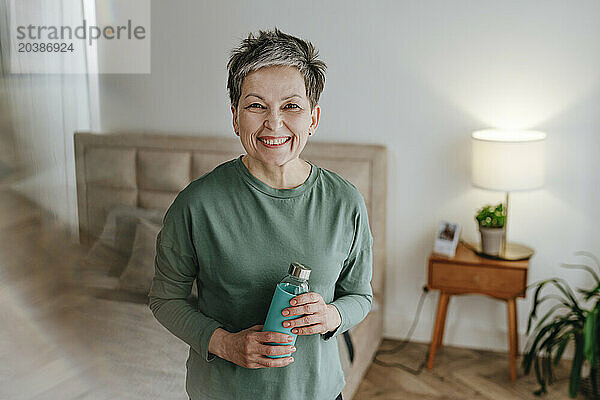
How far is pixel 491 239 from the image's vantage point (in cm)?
216

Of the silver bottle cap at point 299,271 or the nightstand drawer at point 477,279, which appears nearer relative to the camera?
the silver bottle cap at point 299,271

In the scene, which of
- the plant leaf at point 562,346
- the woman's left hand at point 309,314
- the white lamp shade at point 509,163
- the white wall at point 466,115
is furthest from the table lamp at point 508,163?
the woman's left hand at point 309,314

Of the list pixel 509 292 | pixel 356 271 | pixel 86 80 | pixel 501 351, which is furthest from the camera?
pixel 501 351

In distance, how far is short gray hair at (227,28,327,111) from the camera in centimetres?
79

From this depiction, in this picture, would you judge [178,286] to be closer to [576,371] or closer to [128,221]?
[128,221]

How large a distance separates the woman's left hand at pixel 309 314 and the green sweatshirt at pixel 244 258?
0.05m

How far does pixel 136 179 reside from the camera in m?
0.87

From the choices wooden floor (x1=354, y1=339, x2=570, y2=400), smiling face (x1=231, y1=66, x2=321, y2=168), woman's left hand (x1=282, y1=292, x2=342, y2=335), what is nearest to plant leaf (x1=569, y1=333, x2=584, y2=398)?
wooden floor (x1=354, y1=339, x2=570, y2=400)

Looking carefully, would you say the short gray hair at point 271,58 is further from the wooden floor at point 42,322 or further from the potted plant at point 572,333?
the potted plant at point 572,333

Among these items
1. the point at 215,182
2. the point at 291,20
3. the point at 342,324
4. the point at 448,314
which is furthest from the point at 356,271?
the point at 448,314

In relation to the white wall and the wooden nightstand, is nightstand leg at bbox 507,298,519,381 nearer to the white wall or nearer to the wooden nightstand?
the wooden nightstand

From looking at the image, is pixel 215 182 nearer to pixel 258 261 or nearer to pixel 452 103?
pixel 258 261

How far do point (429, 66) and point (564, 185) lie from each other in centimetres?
57

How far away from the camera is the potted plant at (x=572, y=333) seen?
1911 mm
